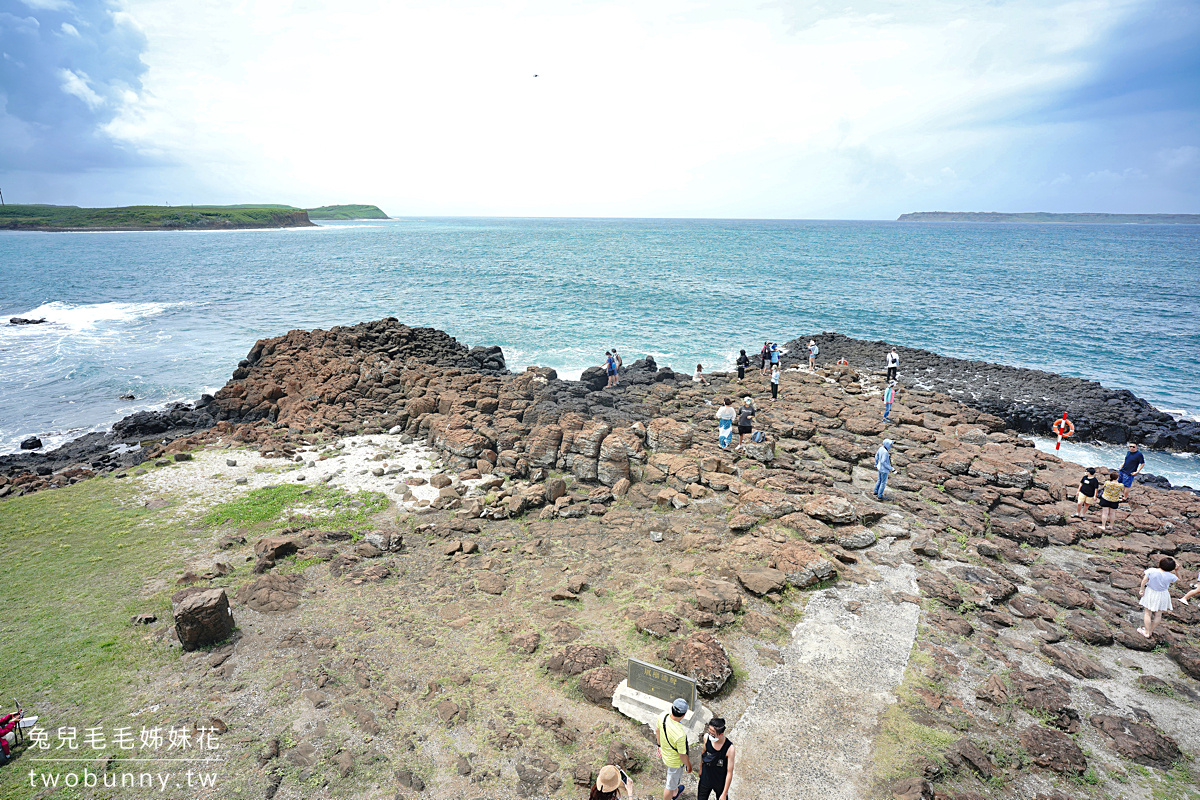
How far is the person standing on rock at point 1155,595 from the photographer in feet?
34.1

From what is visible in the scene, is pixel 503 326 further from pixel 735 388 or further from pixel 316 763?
pixel 316 763

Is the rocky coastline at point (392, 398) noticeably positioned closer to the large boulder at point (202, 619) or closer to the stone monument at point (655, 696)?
the large boulder at point (202, 619)

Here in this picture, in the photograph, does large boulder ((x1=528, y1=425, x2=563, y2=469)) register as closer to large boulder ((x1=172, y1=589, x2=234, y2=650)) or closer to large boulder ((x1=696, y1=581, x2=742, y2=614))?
large boulder ((x1=696, y1=581, x2=742, y2=614))

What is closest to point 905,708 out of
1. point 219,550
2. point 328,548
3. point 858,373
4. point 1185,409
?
point 328,548

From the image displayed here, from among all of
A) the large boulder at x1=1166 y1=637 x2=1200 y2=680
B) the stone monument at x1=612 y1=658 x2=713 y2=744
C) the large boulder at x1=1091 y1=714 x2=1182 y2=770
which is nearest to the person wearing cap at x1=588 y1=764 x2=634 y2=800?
the stone monument at x1=612 y1=658 x2=713 y2=744

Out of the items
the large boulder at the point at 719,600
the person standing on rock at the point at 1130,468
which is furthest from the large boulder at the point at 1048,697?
the person standing on rock at the point at 1130,468

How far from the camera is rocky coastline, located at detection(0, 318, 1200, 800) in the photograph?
8.23 meters

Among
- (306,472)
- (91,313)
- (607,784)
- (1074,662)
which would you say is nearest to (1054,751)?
(1074,662)

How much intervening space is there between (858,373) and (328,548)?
2964 cm

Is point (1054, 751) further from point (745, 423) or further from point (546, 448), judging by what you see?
point (546, 448)

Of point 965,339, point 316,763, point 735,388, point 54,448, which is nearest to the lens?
point 316,763

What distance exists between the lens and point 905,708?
8.91 meters

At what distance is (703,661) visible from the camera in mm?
9359

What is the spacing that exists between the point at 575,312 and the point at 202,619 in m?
45.0
